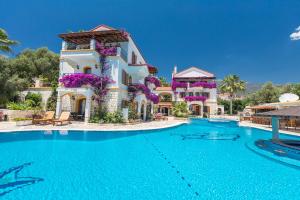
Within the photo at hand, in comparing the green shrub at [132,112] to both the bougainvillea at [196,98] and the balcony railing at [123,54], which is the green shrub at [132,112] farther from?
the bougainvillea at [196,98]

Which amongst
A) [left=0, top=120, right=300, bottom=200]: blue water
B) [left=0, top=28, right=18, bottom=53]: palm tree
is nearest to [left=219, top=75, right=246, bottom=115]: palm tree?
[left=0, top=120, right=300, bottom=200]: blue water

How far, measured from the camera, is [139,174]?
5.92m

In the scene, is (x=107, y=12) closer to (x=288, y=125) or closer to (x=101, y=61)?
(x=101, y=61)

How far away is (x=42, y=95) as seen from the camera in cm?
2177

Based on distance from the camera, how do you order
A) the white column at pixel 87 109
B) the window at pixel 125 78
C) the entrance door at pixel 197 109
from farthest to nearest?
the entrance door at pixel 197 109
the window at pixel 125 78
the white column at pixel 87 109

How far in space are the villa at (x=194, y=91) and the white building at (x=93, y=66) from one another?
20.8m

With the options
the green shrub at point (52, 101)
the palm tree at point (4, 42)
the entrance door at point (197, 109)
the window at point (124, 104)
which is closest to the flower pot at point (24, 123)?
the green shrub at point (52, 101)

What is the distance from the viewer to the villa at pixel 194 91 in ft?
131

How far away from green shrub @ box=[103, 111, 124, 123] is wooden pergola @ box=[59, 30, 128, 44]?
8.41 m

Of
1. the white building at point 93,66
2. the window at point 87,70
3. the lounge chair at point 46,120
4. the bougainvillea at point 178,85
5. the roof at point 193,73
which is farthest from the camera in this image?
the roof at point 193,73

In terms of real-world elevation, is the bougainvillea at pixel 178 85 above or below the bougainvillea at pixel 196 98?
above

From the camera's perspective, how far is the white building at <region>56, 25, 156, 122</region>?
1822 centimetres

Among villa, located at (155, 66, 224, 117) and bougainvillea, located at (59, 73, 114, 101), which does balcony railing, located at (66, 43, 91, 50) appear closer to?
bougainvillea, located at (59, 73, 114, 101)

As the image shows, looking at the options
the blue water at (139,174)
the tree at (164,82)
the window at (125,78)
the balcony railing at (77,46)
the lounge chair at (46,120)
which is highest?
the tree at (164,82)
